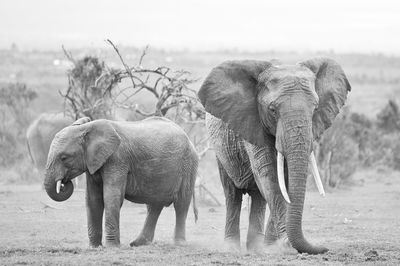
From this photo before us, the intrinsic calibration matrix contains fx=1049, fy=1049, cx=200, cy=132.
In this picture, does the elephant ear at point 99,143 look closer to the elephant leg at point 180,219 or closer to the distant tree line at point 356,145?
the elephant leg at point 180,219

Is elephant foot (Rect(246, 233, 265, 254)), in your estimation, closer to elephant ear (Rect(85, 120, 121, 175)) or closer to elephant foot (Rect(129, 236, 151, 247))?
elephant foot (Rect(129, 236, 151, 247))

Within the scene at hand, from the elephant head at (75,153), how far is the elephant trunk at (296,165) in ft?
7.44

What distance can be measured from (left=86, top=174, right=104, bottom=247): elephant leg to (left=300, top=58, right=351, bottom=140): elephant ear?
2451 mm

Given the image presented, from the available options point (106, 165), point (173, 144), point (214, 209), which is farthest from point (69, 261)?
point (214, 209)

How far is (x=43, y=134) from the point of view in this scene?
18547 millimetres

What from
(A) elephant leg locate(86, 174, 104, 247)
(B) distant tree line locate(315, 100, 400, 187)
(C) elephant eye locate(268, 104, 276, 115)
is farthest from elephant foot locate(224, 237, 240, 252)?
(B) distant tree line locate(315, 100, 400, 187)

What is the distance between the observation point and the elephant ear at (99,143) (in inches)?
413

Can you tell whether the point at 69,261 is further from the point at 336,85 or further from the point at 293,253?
the point at 336,85

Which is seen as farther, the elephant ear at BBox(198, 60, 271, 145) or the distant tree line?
the distant tree line

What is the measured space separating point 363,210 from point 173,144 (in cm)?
537

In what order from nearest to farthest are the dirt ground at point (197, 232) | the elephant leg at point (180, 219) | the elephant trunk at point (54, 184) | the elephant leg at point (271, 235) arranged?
1. the dirt ground at point (197, 232)
2. the elephant leg at point (271, 235)
3. the elephant trunk at point (54, 184)
4. the elephant leg at point (180, 219)

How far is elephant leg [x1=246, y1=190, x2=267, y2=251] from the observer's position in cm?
1088

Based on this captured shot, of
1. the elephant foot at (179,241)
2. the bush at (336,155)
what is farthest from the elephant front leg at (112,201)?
the bush at (336,155)

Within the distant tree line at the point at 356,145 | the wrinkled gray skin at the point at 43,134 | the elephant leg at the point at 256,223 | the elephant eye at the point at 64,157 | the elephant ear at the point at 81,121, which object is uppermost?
the elephant ear at the point at 81,121
